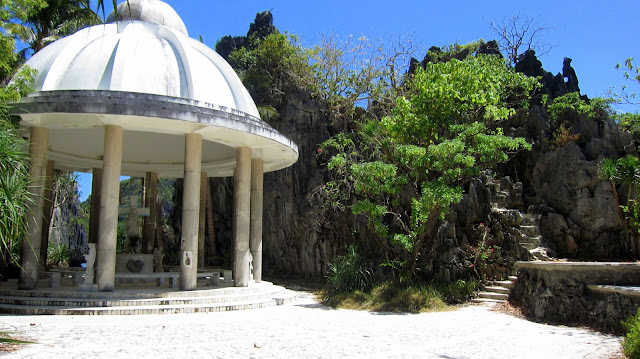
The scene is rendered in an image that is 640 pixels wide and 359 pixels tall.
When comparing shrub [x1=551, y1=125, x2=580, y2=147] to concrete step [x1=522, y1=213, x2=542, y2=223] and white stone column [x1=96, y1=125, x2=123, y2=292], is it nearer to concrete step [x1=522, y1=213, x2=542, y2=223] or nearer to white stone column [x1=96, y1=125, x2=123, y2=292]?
concrete step [x1=522, y1=213, x2=542, y2=223]

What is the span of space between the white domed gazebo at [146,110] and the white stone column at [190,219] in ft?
0.11

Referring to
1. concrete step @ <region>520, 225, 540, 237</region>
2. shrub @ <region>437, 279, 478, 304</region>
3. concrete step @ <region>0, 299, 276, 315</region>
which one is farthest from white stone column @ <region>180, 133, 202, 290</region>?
concrete step @ <region>520, 225, 540, 237</region>

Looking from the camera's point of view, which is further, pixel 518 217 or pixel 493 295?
pixel 518 217

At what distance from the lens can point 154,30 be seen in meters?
20.4

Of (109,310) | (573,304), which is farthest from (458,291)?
(109,310)

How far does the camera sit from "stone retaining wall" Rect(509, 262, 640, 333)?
39.1ft

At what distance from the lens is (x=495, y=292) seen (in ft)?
59.4

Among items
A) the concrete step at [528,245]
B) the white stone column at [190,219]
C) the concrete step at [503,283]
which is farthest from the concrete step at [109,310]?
the concrete step at [528,245]

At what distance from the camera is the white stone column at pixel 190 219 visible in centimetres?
1669

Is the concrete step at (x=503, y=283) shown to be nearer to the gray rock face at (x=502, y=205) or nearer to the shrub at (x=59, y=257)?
the gray rock face at (x=502, y=205)

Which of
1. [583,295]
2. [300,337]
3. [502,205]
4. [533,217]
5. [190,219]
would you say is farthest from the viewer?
[502,205]

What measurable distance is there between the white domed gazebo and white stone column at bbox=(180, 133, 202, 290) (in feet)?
0.11

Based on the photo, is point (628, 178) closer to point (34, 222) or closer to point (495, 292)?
point (495, 292)

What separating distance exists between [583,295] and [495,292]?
5105 mm
